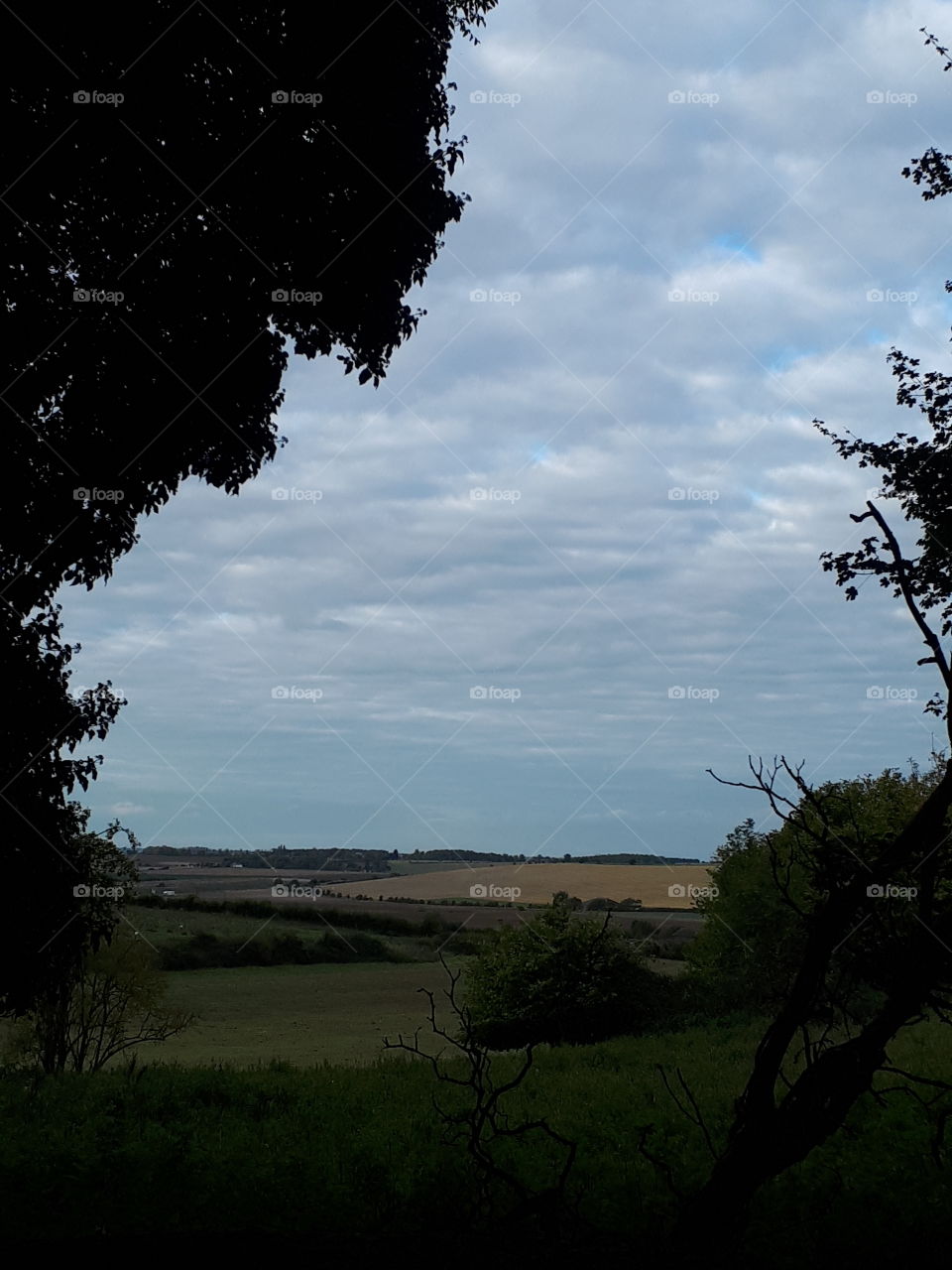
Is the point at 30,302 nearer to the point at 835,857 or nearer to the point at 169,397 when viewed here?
the point at 169,397

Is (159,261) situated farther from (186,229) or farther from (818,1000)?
(818,1000)

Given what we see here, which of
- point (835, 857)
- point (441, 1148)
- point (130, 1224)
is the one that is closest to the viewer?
point (835, 857)

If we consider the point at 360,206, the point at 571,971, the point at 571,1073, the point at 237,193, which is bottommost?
the point at 571,1073

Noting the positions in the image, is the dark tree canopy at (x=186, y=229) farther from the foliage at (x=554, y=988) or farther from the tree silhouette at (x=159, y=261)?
the foliage at (x=554, y=988)

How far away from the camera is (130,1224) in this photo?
775 cm

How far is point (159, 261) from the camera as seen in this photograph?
34.0 feet

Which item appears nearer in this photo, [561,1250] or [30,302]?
[561,1250]

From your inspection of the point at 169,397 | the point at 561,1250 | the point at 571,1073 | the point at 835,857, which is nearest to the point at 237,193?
the point at 169,397

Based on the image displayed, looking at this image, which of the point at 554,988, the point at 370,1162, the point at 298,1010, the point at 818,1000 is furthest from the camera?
the point at 298,1010

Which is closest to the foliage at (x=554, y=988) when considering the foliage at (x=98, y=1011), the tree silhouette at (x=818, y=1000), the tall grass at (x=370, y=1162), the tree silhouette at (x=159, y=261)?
the foliage at (x=98, y=1011)

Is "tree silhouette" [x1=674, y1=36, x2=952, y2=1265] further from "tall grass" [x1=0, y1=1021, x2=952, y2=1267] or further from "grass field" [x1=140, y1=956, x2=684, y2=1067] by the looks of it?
"grass field" [x1=140, y1=956, x2=684, y2=1067]

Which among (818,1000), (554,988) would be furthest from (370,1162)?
(554,988)

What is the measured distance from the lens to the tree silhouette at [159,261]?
9477 mm

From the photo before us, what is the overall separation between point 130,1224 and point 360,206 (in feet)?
30.9
